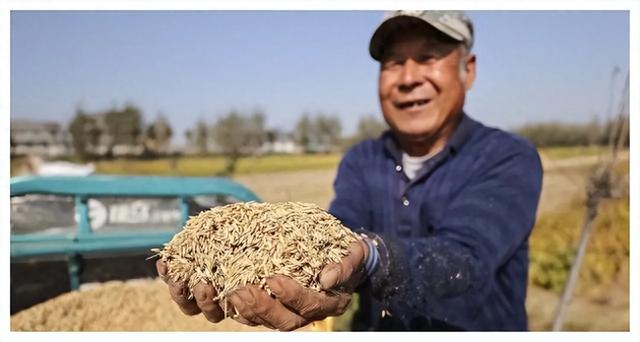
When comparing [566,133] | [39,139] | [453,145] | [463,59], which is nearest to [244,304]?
[453,145]

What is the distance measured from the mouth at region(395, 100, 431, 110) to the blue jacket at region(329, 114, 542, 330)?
17 centimetres

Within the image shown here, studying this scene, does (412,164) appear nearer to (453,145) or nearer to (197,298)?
(453,145)

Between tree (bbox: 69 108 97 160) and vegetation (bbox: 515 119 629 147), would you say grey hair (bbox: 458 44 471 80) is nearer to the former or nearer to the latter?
vegetation (bbox: 515 119 629 147)

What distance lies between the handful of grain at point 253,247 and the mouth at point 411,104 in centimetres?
91

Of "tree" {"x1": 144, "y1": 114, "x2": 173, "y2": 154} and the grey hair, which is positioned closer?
the grey hair

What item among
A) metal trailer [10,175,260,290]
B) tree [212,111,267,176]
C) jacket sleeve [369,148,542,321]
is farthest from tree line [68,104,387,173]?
jacket sleeve [369,148,542,321]

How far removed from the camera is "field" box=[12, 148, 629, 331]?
4148mm

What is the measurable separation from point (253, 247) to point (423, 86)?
1139mm

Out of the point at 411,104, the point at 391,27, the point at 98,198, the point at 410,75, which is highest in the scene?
the point at 391,27

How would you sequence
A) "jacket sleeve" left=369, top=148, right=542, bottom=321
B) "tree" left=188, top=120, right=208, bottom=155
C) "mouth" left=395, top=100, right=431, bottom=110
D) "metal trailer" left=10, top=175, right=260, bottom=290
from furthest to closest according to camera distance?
"tree" left=188, top=120, right=208, bottom=155, "metal trailer" left=10, top=175, right=260, bottom=290, "mouth" left=395, top=100, right=431, bottom=110, "jacket sleeve" left=369, top=148, right=542, bottom=321

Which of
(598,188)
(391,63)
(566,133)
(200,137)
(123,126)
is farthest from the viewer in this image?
(566,133)

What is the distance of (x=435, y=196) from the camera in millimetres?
2410

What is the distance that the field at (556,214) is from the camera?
13.6 ft

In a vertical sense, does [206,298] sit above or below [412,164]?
below
